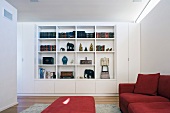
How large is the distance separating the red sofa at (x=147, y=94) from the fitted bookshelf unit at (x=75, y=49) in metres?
2.22

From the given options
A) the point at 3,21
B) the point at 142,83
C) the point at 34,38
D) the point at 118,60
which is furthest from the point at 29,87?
the point at 142,83

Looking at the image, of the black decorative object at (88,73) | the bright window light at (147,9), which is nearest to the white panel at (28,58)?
the black decorative object at (88,73)

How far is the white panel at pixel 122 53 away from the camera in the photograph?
572 centimetres

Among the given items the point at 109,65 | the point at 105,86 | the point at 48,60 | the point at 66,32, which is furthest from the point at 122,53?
the point at 48,60

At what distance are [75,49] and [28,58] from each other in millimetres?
1519

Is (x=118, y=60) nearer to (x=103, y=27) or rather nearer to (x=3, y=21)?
(x=103, y=27)

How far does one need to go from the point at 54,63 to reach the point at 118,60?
2076 millimetres

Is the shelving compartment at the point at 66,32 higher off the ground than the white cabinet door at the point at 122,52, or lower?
higher

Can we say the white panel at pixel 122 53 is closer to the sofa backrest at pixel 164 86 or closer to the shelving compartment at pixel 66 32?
the shelving compartment at pixel 66 32

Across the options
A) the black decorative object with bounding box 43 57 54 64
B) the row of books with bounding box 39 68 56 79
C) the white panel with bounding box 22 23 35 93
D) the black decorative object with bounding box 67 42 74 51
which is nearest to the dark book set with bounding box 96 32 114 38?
the black decorative object with bounding box 67 42 74 51

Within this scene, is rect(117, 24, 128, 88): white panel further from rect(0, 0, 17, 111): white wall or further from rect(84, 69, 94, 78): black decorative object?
rect(0, 0, 17, 111): white wall

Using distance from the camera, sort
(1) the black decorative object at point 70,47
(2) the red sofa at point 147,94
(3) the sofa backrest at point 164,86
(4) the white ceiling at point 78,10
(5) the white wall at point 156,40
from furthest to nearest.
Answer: (1) the black decorative object at point 70,47 < (4) the white ceiling at point 78,10 < (5) the white wall at point 156,40 < (3) the sofa backrest at point 164,86 < (2) the red sofa at point 147,94

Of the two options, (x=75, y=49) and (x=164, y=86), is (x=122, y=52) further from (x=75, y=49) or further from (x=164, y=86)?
(x=164, y=86)

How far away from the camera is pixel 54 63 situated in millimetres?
6098
